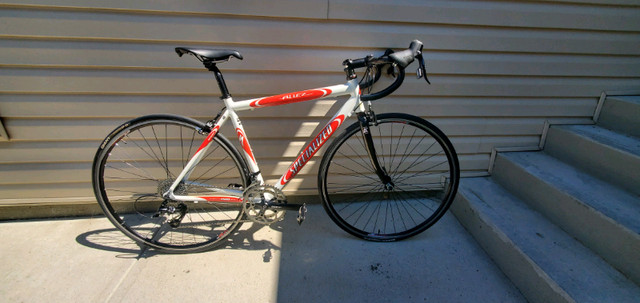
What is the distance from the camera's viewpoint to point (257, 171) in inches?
69.1

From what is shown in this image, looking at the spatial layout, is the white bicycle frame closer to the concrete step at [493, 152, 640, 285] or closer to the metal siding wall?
the metal siding wall

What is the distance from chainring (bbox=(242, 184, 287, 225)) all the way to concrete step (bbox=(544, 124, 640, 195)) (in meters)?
2.26

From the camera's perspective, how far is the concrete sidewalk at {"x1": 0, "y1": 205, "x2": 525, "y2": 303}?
1592 mm

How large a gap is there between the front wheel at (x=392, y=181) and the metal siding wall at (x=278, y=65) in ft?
0.67

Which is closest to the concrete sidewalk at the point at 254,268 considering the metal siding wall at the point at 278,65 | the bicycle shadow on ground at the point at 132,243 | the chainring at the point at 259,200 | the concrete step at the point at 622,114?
the bicycle shadow on ground at the point at 132,243

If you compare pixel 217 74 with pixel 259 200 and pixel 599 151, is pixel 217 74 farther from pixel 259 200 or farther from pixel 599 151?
pixel 599 151

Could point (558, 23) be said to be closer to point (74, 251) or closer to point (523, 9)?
point (523, 9)

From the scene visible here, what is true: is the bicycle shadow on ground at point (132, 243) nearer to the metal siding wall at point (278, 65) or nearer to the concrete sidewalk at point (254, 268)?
the concrete sidewalk at point (254, 268)

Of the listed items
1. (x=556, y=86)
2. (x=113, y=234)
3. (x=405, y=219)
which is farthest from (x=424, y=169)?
(x=113, y=234)

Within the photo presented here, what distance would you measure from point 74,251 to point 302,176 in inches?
65.0

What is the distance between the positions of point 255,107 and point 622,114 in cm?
277

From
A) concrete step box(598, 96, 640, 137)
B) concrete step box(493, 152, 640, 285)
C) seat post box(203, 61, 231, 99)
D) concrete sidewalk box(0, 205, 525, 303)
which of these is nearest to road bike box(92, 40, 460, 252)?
seat post box(203, 61, 231, 99)

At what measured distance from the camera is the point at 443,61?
1992mm

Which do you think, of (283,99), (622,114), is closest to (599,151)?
(622,114)
